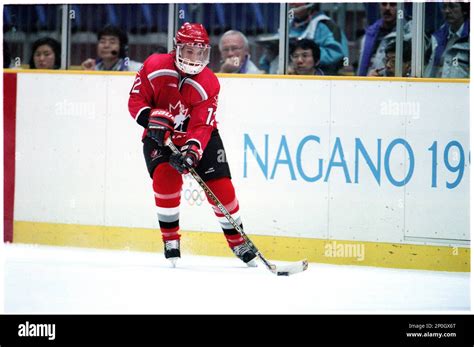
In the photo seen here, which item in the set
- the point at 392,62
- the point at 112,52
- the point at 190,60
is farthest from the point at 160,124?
the point at 392,62

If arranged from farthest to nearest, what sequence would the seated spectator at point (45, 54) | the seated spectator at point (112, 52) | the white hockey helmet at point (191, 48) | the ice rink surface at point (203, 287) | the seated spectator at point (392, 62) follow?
1. the seated spectator at point (45, 54)
2. the seated spectator at point (112, 52)
3. the seated spectator at point (392, 62)
4. the white hockey helmet at point (191, 48)
5. the ice rink surface at point (203, 287)

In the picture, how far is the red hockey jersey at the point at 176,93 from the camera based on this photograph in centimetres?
521

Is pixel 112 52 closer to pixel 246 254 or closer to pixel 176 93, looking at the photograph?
pixel 176 93

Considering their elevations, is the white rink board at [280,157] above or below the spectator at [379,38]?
below

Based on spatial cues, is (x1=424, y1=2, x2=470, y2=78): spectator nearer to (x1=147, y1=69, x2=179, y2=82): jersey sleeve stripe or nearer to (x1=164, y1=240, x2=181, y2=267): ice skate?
(x1=147, y1=69, x2=179, y2=82): jersey sleeve stripe

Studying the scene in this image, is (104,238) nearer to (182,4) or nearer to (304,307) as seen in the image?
(182,4)

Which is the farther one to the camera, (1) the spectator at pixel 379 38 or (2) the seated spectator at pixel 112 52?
(2) the seated spectator at pixel 112 52

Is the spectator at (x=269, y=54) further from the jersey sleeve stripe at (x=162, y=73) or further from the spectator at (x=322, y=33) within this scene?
the jersey sleeve stripe at (x=162, y=73)

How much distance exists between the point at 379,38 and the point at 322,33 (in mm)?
284

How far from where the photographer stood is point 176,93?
524cm

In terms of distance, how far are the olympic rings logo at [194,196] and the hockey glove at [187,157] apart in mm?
616

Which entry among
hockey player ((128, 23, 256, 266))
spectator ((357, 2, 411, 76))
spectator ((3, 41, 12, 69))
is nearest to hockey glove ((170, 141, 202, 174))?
hockey player ((128, 23, 256, 266))

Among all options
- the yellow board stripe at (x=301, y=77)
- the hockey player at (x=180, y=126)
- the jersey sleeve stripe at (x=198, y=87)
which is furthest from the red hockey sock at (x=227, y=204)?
the yellow board stripe at (x=301, y=77)
